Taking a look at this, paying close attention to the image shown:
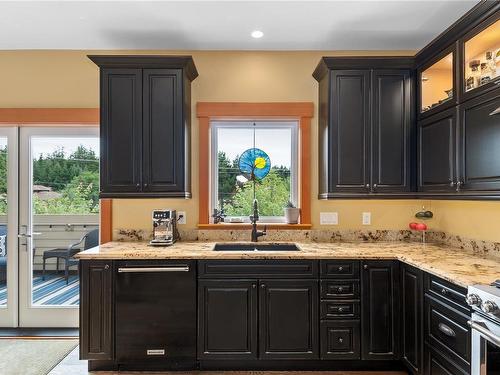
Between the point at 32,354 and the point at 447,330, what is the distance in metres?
3.17

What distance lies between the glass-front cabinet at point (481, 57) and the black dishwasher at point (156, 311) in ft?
7.71

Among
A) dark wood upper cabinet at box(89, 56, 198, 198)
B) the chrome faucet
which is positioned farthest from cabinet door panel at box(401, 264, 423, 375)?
dark wood upper cabinet at box(89, 56, 198, 198)

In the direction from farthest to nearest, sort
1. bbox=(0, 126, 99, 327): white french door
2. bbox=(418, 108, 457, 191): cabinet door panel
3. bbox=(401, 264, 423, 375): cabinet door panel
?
bbox=(0, 126, 99, 327): white french door < bbox=(418, 108, 457, 191): cabinet door panel < bbox=(401, 264, 423, 375): cabinet door panel

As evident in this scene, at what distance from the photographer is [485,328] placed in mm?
1608

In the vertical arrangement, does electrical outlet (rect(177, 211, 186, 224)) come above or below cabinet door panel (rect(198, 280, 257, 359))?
above

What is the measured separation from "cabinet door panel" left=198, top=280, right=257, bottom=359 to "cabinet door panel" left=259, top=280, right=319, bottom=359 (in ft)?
0.25

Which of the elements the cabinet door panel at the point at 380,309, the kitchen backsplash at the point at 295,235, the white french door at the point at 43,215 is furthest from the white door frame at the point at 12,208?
the cabinet door panel at the point at 380,309

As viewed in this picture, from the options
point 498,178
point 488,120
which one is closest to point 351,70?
point 488,120

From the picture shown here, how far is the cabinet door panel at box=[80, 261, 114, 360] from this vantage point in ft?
8.40

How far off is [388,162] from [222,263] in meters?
1.66

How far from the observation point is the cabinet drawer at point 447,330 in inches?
70.5

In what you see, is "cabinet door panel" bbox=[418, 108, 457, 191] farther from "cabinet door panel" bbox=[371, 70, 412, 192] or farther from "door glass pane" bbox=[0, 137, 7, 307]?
"door glass pane" bbox=[0, 137, 7, 307]

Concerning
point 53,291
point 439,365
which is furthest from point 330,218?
point 53,291

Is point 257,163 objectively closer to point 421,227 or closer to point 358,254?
point 358,254
